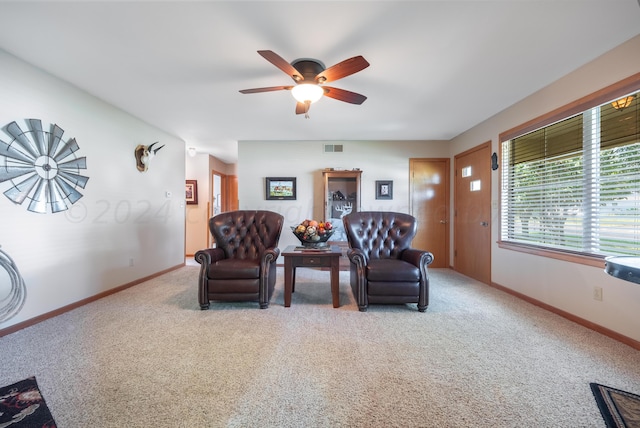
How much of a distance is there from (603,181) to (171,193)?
5720 mm

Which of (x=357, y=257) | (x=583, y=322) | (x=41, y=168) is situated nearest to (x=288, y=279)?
(x=357, y=257)

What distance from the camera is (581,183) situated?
2.44 metres

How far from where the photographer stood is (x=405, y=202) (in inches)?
192

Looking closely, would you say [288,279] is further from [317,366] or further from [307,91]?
[307,91]

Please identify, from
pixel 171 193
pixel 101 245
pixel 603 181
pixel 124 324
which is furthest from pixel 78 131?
pixel 603 181

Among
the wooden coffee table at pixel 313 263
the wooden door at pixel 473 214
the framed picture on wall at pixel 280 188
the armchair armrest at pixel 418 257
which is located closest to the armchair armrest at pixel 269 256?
the wooden coffee table at pixel 313 263

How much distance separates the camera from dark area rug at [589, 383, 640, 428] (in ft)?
4.11

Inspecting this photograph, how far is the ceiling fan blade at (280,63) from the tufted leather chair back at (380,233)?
1.74m

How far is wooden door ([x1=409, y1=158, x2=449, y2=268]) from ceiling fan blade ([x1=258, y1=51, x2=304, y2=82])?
134 inches

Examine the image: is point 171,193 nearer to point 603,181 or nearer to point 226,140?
point 226,140

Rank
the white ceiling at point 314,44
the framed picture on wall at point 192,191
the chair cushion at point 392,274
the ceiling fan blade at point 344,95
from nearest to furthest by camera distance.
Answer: the white ceiling at point 314,44 → the ceiling fan blade at point 344,95 → the chair cushion at point 392,274 → the framed picture on wall at point 192,191

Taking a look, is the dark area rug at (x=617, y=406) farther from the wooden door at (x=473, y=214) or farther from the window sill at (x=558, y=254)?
the wooden door at (x=473, y=214)

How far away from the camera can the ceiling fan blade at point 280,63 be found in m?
1.81

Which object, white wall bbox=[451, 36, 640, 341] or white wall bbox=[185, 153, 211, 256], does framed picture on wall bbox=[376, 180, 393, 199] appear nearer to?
white wall bbox=[451, 36, 640, 341]
